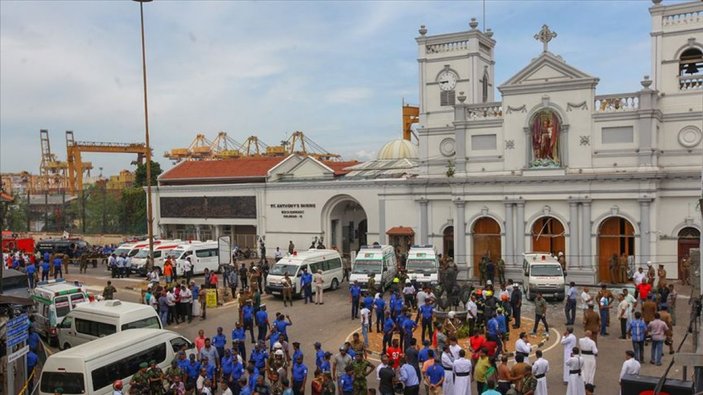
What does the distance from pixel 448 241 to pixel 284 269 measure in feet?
41.3

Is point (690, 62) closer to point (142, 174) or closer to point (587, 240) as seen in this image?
point (587, 240)

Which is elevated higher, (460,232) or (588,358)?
(460,232)

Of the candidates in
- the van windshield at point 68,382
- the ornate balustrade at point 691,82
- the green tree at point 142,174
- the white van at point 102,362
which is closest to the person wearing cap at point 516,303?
the white van at point 102,362

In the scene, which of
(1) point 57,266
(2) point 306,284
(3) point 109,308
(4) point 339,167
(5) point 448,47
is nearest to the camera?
(3) point 109,308

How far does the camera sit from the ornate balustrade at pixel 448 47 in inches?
1457

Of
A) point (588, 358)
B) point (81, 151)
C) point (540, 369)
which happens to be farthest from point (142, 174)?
point (540, 369)

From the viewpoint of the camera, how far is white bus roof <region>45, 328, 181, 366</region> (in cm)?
1438

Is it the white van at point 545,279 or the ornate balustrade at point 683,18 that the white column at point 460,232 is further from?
the ornate balustrade at point 683,18

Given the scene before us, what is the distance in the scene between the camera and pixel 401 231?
1526 inches

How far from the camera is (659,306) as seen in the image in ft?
70.2

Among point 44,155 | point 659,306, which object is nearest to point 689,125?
point 659,306

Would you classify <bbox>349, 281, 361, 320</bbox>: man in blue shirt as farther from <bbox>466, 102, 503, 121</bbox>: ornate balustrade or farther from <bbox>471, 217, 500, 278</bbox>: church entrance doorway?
<bbox>466, 102, 503, 121</bbox>: ornate balustrade

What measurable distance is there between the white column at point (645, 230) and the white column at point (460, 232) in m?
9.19

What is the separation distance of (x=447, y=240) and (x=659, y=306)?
1687 cm
